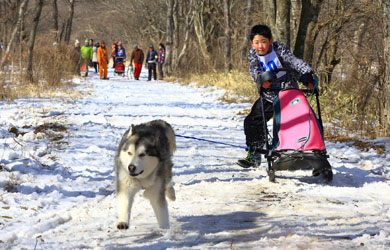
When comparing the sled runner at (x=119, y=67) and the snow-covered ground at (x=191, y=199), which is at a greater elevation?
the sled runner at (x=119, y=67)

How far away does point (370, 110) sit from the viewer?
1042 centimetres

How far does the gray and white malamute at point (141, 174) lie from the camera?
12.4 ft

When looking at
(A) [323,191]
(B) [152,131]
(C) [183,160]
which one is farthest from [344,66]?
(B) [152,131]

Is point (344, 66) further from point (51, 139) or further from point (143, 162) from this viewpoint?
point (143, 162)

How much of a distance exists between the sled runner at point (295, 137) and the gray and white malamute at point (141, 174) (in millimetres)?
1746

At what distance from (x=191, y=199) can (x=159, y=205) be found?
41.2 inches

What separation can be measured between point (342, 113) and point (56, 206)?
7.38m

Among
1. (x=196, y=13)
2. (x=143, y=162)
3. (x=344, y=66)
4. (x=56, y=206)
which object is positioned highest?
(x=196, y=13)

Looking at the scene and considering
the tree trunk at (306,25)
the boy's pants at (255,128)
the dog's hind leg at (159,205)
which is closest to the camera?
the dog's hind leg at (159,205)

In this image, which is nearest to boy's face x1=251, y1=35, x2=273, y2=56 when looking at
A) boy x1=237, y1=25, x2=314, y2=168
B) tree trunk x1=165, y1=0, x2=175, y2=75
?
boy x1=237, y1=25, x2=314, y2=168

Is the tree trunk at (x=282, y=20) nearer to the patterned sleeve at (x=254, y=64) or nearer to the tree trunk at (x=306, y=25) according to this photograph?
the tree trunk at (x=306, y=25)

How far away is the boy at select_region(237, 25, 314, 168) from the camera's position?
5652mm

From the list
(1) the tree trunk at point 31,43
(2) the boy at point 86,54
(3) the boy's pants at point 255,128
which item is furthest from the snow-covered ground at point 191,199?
(2) the boy at point 86,54

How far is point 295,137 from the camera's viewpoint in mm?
5445
